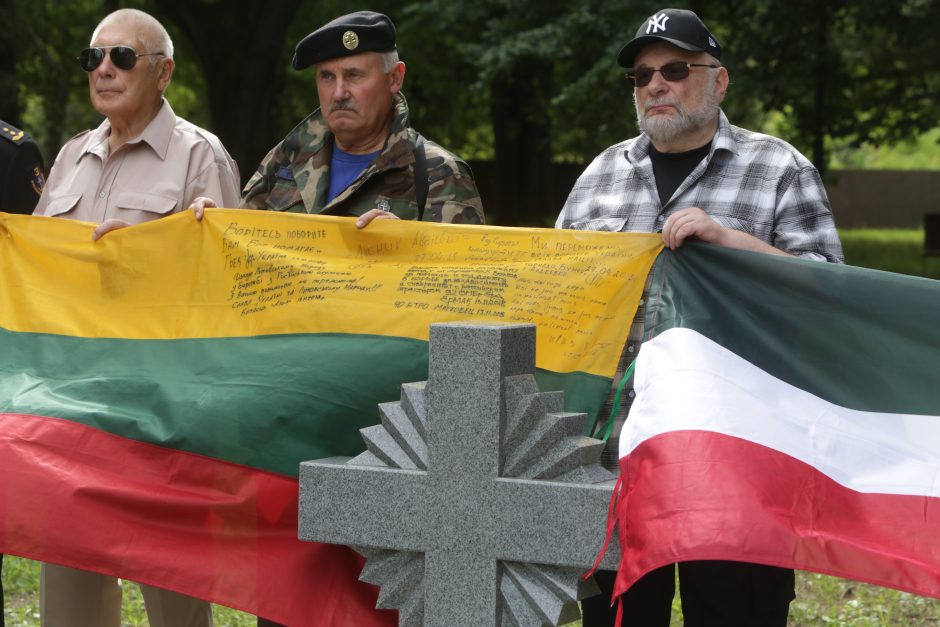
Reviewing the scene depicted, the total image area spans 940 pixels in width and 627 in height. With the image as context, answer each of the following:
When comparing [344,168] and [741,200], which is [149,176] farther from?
[741,200]

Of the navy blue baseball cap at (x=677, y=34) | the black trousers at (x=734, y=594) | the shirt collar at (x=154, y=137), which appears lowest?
the black trousers at (x=734, y=594)

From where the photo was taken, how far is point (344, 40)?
161 inches

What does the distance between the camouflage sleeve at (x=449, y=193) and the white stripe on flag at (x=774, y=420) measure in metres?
0.92

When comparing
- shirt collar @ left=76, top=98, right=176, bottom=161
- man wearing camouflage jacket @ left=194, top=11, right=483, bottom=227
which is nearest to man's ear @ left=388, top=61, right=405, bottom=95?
man wearing camouflage jacket @ left=194, top=11, right=483, bottom=227

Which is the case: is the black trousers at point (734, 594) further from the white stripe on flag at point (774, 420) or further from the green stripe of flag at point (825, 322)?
the green stripe of flag at point (825, 322)

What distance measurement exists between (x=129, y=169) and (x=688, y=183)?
6.47 ft

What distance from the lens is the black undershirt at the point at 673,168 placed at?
374 cm

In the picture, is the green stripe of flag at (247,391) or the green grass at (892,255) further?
the green grass at (892,255)

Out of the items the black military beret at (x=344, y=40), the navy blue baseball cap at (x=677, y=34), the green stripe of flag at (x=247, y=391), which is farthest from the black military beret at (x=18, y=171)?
the navy blue baseball cap at (x=677, y=34)

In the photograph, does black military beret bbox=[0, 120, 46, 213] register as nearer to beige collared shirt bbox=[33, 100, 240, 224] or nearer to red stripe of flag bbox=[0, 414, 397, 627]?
beige collared shirt bbox=[33, 100, 240, 224]

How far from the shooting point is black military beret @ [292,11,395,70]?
4.08 m

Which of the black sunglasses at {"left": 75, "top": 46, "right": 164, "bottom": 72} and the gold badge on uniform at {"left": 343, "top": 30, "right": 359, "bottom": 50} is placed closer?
the gold badge on uniform at {"left": 343, "top": 30, "right": 359, "bottom": 50}

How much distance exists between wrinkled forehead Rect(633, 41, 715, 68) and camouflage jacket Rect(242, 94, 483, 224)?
72 centimetres

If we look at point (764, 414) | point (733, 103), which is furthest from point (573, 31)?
point (764, 414)
